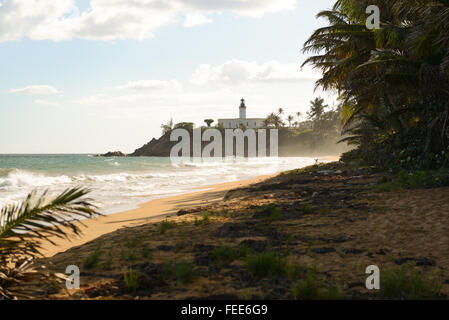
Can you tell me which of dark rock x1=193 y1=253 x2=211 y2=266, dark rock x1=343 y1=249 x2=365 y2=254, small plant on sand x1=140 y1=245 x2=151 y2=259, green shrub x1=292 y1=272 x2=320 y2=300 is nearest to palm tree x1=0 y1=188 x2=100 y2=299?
small plant on sand x1=140 y1=245 x2=151 y2=259

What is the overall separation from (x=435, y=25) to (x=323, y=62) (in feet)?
37.0

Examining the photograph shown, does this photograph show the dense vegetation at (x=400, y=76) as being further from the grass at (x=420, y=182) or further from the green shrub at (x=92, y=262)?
the green shrub at (x=92, y=262)

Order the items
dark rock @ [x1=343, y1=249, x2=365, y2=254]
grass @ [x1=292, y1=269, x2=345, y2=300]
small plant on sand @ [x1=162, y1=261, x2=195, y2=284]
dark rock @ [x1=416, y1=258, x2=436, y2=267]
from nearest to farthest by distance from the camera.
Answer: grass @ [x1=292, y1=269, x2=345, y2=300], small plant on sand @ [x1=162, y1=261, x2=195, y2=284], dark rock @ [x1=416, y1=258, x2=436, y2=267], dark rock @ [x1=343, y1=249, x2=365, y2=254]

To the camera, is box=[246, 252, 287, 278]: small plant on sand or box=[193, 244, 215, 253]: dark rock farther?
box=[193, 244, 215, 253]: dark rock

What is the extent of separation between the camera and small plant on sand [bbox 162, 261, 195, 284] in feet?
12.8

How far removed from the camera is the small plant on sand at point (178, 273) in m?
3.89

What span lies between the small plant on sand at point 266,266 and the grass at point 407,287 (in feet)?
3.40

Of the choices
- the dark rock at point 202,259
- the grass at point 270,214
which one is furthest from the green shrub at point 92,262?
the grass at point 270,214

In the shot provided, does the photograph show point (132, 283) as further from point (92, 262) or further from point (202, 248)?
point (202, 248)

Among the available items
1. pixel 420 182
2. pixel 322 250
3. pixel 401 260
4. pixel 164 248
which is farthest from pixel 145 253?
pixel 420 182

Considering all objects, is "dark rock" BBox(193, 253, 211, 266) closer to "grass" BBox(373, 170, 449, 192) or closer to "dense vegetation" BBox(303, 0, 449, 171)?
"grass" BBox(373, 170, 449, 192)

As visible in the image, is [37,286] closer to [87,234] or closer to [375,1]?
[87,234]

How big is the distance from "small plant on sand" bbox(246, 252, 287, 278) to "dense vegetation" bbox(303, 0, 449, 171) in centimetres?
707

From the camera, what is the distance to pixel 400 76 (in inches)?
452
